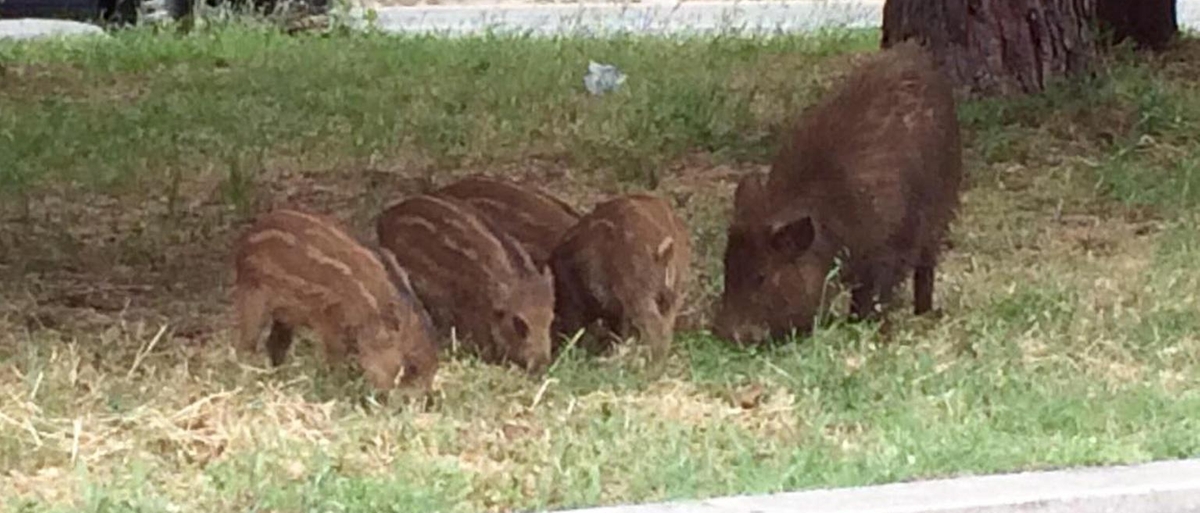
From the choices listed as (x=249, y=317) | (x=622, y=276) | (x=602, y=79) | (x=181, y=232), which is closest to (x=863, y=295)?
(x=622, y=276)

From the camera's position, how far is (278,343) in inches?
253

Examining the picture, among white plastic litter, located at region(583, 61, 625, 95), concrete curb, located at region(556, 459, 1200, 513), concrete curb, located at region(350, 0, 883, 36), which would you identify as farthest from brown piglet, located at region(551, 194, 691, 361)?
concrete curb, located at region(350, 0, 883, 36)

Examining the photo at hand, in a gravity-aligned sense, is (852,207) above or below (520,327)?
above

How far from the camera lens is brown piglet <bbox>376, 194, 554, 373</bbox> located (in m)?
6.29

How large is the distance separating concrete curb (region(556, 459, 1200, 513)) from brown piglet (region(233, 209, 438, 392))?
3.51 ft

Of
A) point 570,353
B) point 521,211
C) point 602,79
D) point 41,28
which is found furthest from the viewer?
point 41,28

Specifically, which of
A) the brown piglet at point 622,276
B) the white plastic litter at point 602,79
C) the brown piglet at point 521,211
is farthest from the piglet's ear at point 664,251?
the white plastic litter at point 602,79

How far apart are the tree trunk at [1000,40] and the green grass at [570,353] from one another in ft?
0.51

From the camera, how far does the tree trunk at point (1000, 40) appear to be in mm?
10703

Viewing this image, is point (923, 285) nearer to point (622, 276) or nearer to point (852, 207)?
point (852, 207)

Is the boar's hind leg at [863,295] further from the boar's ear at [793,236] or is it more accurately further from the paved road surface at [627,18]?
the paved road surface at [627,18]

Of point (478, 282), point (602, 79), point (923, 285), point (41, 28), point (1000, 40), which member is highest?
point (478, 282)

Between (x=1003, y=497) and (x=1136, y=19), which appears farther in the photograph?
(x=1136, y=19)

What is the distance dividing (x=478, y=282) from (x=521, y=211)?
0.75 meters
